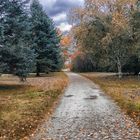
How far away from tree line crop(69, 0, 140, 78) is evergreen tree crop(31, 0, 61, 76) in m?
8.49

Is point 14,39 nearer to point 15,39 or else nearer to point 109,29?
point 15,39

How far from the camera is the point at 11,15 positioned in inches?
1224

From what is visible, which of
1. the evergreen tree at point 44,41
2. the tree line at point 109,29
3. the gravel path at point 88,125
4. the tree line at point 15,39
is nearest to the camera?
the gravel path at point 88,125

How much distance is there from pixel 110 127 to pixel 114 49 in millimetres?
35659

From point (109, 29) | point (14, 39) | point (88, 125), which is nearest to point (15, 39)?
point (14, 39)

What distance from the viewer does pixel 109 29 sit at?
46.2m

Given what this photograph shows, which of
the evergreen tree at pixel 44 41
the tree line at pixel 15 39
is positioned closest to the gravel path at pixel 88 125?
the tree line at pixel 15 39

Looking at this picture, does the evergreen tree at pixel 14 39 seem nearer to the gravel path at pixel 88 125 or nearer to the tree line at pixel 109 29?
the gravel path at pixel 88 125

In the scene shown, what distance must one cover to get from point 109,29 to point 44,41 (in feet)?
51.2

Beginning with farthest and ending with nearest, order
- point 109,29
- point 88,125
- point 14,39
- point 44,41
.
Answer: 1. point 44,41
2. point 109,29
3. point 14,39
4. point 88,125

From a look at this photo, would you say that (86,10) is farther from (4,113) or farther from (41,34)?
(4,113)

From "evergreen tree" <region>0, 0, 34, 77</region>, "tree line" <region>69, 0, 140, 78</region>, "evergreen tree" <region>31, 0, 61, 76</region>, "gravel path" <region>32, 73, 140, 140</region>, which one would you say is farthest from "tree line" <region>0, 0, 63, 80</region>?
"evergreen tree" <region>31, 0, 61, 76</region>

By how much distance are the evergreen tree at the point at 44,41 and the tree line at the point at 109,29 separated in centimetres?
849

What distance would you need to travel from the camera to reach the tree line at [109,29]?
45.2m
